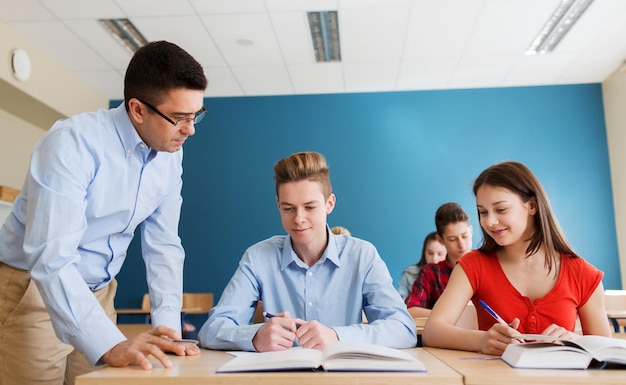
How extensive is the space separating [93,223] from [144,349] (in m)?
0.56

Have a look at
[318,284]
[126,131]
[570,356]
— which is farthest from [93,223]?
[570,356]

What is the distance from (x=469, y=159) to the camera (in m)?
5.64

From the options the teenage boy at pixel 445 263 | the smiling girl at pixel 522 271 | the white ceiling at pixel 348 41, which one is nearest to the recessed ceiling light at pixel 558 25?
the white ceiling at pixel 348 41

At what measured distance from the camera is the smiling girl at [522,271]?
1572 millimetres

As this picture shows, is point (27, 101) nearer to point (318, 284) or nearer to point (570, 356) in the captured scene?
point (318, 284)

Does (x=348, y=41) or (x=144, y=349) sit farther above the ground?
(x=348, y=41)

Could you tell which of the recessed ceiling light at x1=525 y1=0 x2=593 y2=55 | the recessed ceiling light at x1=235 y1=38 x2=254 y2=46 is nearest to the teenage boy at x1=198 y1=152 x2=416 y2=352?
the recessed ceiling light at x1=235 y1=38 x2=254 y2=46

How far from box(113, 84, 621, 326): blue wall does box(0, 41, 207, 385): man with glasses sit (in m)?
4.06

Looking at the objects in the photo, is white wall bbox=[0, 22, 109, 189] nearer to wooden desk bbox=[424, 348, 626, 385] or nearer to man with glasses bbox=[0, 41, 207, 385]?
man with glasses bbox=[0, 41, 207, 385]

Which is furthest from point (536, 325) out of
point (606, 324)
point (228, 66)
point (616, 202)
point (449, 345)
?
point (616, 202)

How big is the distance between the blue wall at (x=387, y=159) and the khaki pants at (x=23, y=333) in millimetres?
4223

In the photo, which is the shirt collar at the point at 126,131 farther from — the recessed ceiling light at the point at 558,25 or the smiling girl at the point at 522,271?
the recessed ceiling light at the point at 558,25

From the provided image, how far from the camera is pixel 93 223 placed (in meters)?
1.45

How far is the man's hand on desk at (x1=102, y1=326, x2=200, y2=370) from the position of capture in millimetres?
987
